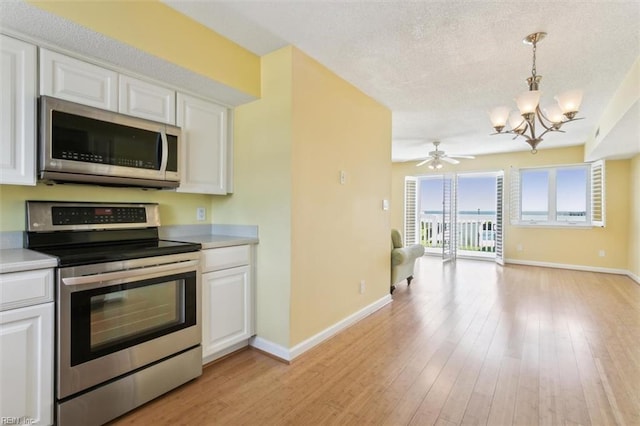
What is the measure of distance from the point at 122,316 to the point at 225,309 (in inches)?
29.3

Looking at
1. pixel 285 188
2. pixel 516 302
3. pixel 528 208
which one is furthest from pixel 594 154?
pixel 285 188

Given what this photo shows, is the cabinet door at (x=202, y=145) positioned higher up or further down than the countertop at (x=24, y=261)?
higher up

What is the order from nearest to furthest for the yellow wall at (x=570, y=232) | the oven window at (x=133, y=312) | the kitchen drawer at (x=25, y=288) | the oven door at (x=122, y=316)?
the kitchen drawer at (x=25, y=288)
the oven door at (x=122, y=316)
the oven window at (x=133, y=312)
the yellow wall at (x=570, y=232)

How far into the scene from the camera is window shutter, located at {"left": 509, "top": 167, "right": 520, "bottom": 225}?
21.3 feet

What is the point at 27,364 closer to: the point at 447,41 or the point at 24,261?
the point at 24,261

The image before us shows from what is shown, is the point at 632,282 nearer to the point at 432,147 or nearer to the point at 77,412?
the point at 432,147

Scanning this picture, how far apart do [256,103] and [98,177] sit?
1.30 metres

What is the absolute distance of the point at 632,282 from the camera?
16.2 feet

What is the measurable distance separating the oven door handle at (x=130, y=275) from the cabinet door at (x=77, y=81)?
107 centimetres

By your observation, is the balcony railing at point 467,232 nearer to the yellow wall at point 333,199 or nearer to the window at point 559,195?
the window at point 559,195

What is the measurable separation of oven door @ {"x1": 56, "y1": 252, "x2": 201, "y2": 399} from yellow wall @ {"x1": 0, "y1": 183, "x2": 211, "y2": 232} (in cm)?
69

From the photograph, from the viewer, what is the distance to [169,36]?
76.8 inches

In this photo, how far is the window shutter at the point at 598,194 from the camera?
5520 millimetres

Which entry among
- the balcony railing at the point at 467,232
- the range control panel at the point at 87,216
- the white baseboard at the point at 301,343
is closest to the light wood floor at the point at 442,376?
the white baseboard at the point at 301,343
